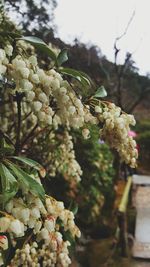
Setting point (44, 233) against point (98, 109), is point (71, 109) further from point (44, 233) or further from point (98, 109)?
point (44, 233)

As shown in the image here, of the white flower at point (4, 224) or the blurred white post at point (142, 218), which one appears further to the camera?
the blurred white post at point (142, 218)

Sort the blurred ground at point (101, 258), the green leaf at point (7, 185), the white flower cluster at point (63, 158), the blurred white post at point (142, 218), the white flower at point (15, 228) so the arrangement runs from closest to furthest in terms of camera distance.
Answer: the white flower at point (15, 228)
the green leaf at point (7, 185)
the white flower cluster at point (63, 158)
the blurred ground at point (101, 258)
the blurred white post at point (142, 218)

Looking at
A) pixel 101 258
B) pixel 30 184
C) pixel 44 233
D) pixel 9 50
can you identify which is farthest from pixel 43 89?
pixel 101 258

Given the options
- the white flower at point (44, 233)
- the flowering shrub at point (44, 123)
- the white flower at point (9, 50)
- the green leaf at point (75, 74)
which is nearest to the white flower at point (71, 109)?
the flowering shrub at point (44, 123)

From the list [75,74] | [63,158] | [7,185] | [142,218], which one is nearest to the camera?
[7,185]

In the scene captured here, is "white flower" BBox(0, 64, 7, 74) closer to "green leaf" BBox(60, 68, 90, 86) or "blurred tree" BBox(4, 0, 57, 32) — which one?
"green leaf" BBox(60, 68, 90, 86)

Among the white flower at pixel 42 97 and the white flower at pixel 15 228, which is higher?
the white flower at pixel 42 97

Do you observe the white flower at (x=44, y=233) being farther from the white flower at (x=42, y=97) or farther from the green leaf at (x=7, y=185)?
the white flower at (x=42, y=97)
